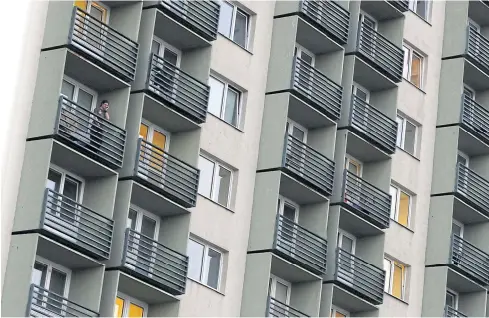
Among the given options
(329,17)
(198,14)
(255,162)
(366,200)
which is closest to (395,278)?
(366,200)

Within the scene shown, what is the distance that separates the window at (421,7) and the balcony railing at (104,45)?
15700 mm

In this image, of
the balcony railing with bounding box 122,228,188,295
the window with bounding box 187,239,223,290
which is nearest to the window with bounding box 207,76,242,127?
the window with bounding box 187,239,223,290

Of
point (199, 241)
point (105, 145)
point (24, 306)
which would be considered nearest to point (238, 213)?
point (199, 241)

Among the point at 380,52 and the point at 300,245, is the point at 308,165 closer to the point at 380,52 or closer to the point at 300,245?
the point at 300,245

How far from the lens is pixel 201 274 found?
4866 centimetres

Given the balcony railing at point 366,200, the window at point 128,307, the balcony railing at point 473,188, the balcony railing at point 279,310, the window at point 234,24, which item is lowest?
the window at point 128,307

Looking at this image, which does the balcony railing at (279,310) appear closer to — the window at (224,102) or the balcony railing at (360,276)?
the balcony railing at (360,276)

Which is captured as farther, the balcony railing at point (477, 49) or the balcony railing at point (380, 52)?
the balcony railing at point (477, 49)

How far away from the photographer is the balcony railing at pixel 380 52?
5511 cm

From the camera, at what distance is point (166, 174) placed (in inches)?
1871

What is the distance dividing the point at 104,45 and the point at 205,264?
7.27 meters

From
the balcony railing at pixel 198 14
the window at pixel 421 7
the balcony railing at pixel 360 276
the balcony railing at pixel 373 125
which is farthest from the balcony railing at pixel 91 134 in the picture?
the window at pixel 421 7

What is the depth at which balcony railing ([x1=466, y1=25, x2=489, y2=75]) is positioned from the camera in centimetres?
5897

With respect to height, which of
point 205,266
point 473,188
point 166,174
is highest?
point 473,188
